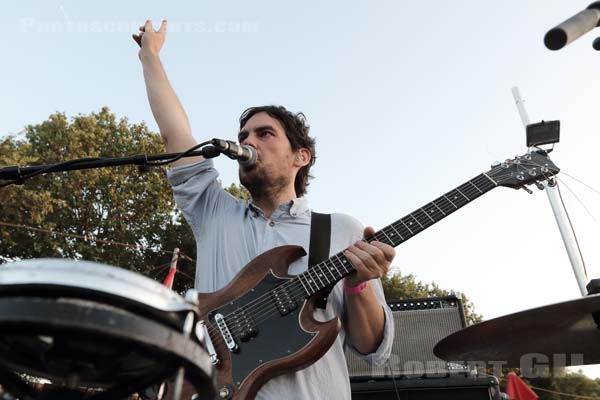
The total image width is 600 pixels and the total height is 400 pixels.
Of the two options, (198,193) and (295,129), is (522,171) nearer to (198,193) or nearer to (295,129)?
(295,129)

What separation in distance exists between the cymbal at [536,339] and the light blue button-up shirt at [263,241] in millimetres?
358

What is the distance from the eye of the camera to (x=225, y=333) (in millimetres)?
1979

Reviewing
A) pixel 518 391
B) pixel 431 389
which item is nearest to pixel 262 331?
pixel 431 389

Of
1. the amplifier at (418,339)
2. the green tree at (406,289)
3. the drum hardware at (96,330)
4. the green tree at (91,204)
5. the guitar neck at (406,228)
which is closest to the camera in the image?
the drum hardware at (96,330)

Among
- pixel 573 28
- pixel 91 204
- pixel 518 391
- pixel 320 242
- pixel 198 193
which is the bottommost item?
pixel 518 391

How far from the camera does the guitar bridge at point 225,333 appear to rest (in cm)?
194

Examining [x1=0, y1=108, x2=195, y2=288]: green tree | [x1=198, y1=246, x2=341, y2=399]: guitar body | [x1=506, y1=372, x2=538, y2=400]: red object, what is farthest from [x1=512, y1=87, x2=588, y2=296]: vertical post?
[x1=0, y1=108, x2=195, y2=288]: green tree

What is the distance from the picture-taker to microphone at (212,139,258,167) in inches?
76.6

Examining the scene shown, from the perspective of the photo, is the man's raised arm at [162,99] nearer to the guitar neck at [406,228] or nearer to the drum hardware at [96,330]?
the guitar neck at [406,228]

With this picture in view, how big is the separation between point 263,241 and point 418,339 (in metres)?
1.66

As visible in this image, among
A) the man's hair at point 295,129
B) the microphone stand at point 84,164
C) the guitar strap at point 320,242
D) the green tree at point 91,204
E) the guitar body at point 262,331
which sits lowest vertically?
the guitar body at point 262,331

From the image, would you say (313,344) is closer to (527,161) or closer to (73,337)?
(73,337)

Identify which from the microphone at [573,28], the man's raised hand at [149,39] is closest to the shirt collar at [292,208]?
the man's raised hand at [149,39]

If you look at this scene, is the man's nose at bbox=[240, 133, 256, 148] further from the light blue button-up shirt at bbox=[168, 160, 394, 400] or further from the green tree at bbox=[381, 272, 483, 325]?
the green tree at bbox=[381, 272, 483, 325]
